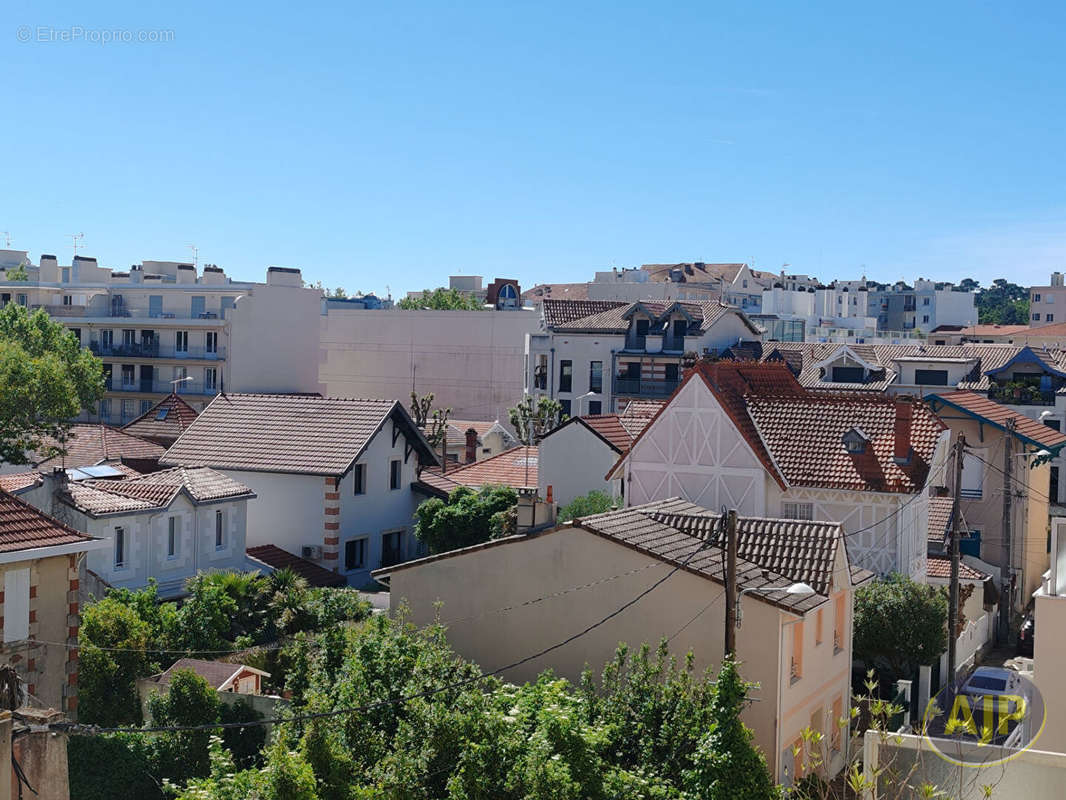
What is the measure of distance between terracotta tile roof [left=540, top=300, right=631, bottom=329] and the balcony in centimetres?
1980

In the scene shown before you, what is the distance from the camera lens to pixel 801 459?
38188 millimetres

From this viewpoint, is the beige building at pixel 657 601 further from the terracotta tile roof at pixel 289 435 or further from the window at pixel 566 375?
the window at pixel 566 375

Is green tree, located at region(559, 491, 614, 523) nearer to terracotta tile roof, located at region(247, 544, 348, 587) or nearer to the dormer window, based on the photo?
terracotta tile roof, located at region(247, 544, 348, 587)

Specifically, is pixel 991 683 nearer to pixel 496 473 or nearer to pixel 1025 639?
pixel 1025 639

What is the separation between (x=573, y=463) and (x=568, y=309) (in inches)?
1351

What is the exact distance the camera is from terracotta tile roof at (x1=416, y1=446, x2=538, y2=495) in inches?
1955

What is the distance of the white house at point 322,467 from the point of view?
4212cm

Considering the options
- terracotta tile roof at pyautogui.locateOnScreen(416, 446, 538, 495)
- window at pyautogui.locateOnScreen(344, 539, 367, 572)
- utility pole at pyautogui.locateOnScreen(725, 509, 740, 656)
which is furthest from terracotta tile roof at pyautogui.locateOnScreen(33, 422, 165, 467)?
utility pole at pyautogui.locateOnScreen(725, 509, 740, 656)

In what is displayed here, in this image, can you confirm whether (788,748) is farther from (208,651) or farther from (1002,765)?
(208,651)

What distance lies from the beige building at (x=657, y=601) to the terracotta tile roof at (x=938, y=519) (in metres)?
19.7

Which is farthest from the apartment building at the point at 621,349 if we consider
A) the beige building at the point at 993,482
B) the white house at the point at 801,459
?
the white house at the point at 801,459

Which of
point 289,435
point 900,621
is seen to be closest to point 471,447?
point 289,435

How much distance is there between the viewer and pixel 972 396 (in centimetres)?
5159

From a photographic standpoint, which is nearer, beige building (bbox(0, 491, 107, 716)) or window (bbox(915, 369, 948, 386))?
beige building (bbox(0, 491, 107, 716))
